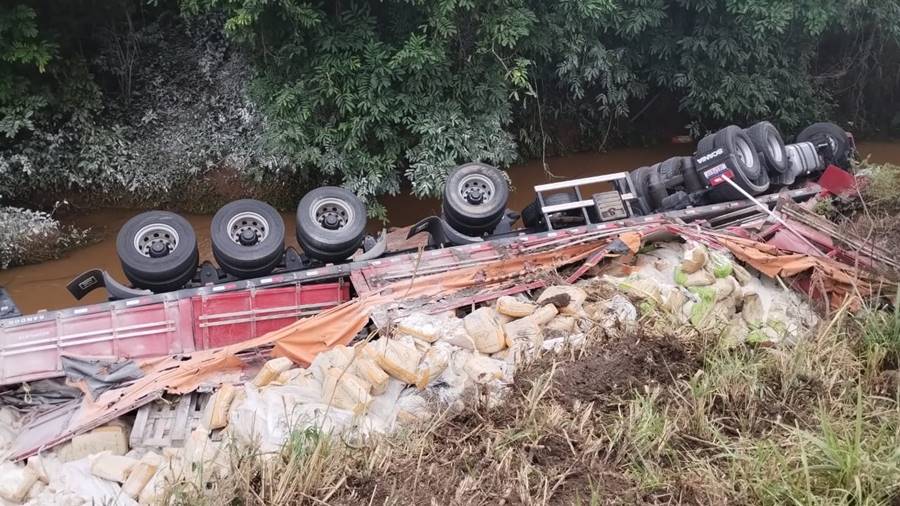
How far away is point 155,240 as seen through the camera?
6.13 m

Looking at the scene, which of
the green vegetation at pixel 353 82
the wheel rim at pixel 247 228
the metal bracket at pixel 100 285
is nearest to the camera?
the metal bracket at pixel 100 285

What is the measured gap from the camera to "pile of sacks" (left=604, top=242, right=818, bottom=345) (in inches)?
210

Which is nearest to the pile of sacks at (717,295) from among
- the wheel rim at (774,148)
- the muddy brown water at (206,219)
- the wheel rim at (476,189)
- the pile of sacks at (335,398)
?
the pile of sacks at (335,398)

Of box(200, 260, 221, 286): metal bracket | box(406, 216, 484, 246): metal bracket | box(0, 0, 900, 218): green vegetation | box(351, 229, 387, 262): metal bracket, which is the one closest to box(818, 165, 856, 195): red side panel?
box(0, 0, 900, 218): green vegetation

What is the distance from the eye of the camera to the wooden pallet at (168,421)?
481 cm

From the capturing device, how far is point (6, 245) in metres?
8.75

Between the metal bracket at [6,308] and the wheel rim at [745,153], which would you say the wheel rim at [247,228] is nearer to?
the metal bracket at [6,308]

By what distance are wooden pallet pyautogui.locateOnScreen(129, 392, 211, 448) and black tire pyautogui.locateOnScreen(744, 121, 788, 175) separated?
6287mm

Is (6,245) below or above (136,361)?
above

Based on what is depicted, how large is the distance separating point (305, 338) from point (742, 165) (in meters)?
4.98

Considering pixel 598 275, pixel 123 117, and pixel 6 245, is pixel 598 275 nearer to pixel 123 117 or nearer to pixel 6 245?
pixel 6 245

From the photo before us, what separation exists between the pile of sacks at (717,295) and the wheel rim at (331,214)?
2412 mm

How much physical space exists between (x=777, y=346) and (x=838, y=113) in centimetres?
1068

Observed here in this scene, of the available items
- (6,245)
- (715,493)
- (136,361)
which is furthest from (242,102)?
(715,493)
